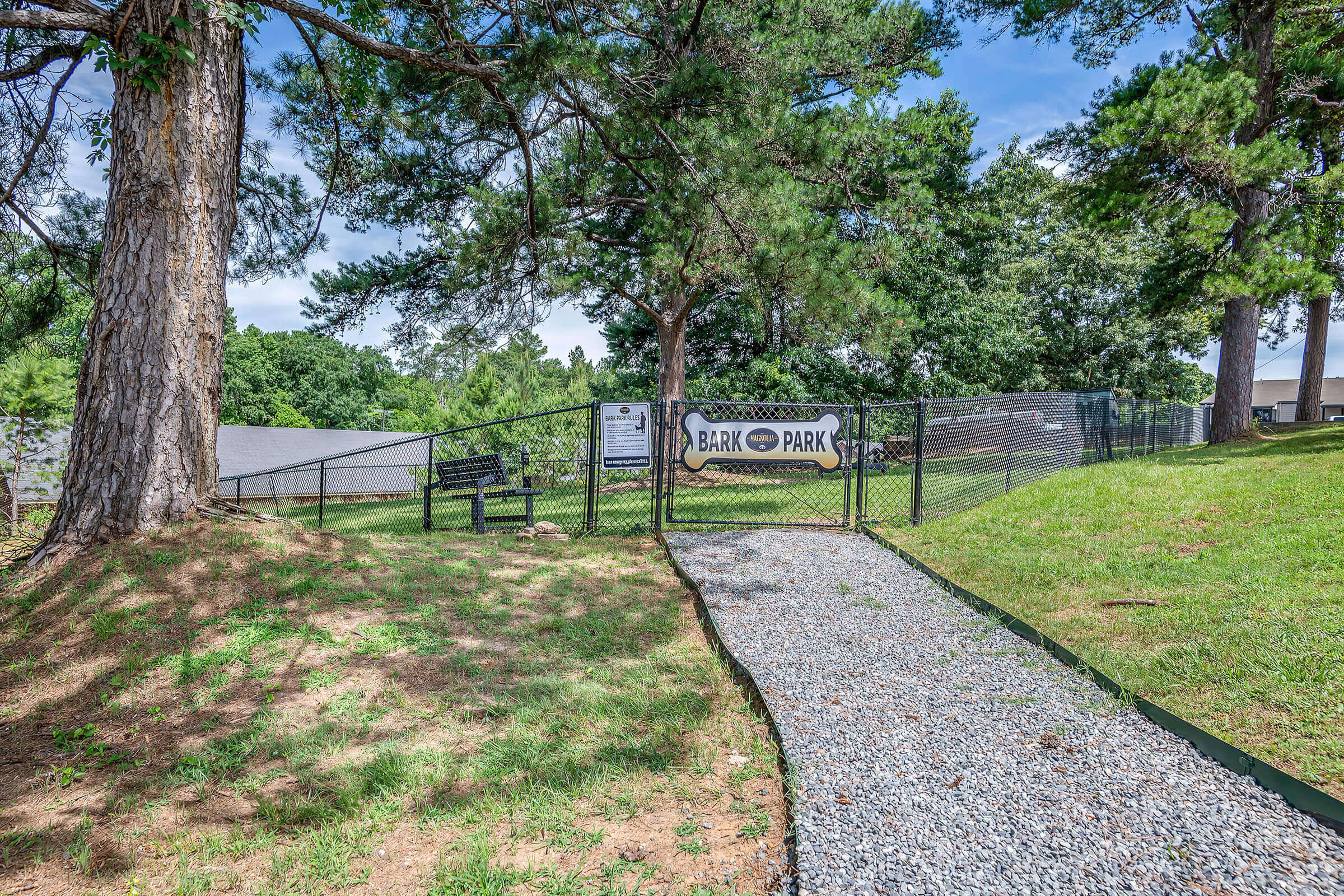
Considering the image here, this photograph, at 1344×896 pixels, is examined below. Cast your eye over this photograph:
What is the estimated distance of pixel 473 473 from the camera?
8984 mm

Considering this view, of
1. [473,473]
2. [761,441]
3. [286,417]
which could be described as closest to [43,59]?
[473,473]

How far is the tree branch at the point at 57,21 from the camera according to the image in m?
3.72

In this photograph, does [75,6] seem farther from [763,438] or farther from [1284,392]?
[1284,392]

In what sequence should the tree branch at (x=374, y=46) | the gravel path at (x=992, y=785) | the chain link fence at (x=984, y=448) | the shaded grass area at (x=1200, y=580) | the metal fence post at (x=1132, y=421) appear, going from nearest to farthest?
the gravel path at (x=992, y=785), the shaded grass area at (x=1200, y=580), the tree branch at (x=374, y=46), the chain link fence at (x=984, y=448), the metal fence post at (x=1132, y=421)

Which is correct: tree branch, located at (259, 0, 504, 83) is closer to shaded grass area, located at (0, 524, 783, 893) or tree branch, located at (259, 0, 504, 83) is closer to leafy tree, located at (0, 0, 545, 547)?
leafy tree, located at (0, 0, 545, 547)

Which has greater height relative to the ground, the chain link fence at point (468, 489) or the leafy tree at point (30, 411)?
the leafy tree at point (30, 411)

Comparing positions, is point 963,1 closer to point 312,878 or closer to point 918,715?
point 918,715

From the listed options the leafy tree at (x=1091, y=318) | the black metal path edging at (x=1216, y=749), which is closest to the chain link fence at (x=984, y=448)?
the black metal path edging at (x=1216, y=749)

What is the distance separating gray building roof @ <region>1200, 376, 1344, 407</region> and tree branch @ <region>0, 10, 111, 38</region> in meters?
58.8

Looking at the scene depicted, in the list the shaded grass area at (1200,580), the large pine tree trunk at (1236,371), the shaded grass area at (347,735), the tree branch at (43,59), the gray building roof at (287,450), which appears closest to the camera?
the shaded grass area at (347,735)

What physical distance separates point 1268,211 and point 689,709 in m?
15.1

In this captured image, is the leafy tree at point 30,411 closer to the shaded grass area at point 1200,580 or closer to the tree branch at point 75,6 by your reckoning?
the tree branch at point 75,6

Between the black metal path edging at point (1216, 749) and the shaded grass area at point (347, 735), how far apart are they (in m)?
1.83

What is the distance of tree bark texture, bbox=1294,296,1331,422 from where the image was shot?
1597 cm
